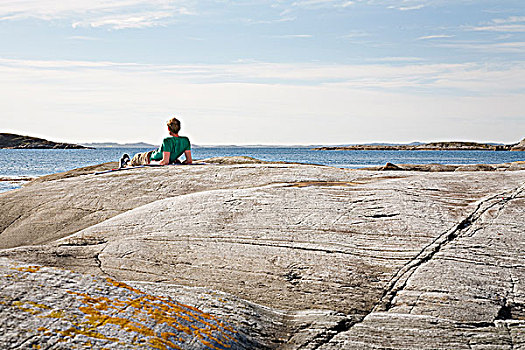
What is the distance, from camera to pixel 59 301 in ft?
15.2

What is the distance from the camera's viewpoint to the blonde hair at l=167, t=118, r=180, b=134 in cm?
1557

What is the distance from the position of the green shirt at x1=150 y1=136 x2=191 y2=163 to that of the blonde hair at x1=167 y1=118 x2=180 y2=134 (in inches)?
8.4

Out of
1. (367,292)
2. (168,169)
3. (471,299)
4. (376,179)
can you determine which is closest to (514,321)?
(471,299)

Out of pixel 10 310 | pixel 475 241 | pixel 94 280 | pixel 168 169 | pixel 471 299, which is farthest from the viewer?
pixel 168 169

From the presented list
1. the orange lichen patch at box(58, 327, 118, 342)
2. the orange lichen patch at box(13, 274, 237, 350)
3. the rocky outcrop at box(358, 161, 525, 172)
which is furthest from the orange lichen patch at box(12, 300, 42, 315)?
the rocky outcrop at box(358, 161, 525, 172)

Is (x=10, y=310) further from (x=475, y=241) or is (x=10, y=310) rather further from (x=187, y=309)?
(x=475, y=241)

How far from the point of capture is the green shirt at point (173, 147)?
50.6 ft

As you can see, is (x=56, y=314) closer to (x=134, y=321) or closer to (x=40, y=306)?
(x=40, y=306)

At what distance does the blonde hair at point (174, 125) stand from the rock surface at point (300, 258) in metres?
3.00

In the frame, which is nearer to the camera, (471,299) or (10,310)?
(10,310)

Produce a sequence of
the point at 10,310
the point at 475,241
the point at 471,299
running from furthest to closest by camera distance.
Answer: the point at 475,241, the point at 471,299, the point at 10,310

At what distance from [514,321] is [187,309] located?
148 inches

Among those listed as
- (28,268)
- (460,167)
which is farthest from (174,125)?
(28,268)

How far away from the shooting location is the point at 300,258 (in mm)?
7961
